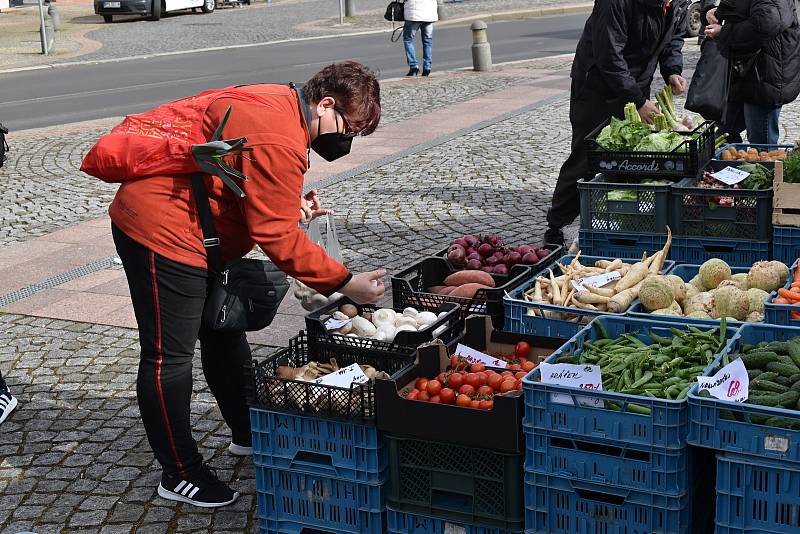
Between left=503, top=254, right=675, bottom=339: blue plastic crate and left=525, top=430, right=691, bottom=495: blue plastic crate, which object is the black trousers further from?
left=525, top=430, right=691, bottom=495: blue plastic crate

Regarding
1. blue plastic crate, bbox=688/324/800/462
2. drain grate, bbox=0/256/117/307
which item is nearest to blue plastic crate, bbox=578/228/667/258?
blue plastic crate, bbox=688/324/800/462

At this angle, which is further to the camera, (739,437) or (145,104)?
(145,104)

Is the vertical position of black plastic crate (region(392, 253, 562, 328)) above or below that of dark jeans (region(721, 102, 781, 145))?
below

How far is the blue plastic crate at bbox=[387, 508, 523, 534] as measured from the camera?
154 inches

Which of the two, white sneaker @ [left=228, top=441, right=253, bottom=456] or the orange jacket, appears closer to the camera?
the orange jacket

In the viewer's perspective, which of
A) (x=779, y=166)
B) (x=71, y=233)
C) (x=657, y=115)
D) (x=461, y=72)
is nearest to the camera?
(x=779, y=166)

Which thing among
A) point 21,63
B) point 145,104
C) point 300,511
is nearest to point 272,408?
point 300,511

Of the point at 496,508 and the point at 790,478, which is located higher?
the point at 790,478

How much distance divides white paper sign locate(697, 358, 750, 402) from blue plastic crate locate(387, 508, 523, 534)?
0.87 m

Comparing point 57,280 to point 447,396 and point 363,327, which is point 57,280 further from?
point 447,396

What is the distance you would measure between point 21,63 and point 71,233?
1605 cm

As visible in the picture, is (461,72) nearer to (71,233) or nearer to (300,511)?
(71,233)

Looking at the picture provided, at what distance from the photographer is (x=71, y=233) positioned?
946cm

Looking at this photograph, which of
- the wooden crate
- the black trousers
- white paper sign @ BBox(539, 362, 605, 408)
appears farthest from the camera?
the black trousers
